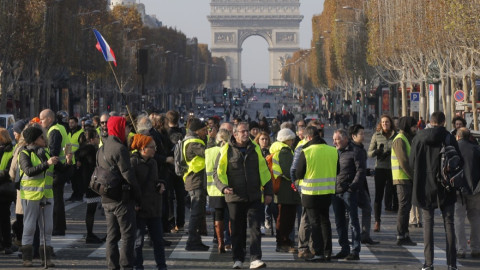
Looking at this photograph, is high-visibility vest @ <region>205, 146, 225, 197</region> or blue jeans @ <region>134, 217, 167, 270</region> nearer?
blue jeans @ <region>134, 217, 167, 270</region>

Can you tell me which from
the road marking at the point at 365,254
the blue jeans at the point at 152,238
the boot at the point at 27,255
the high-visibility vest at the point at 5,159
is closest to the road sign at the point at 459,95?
the road marking at the point at 365,254

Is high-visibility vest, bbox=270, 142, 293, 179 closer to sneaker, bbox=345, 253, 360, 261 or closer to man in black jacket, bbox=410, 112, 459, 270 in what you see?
sneaker, bbox=345, 253, 360, 261

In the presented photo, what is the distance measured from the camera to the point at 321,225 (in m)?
14.6

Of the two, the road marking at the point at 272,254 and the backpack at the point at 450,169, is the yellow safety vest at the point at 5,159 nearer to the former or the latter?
the road marking at the point at 272,254

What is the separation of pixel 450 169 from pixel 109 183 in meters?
3.51

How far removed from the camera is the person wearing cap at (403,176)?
54.2 feet

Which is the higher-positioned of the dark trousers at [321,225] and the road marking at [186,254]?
the dark trousers at [321,225]

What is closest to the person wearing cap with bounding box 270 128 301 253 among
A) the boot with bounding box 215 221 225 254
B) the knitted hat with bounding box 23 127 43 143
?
the boot with bounding box 215 221 225 254

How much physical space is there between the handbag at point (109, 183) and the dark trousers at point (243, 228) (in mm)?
1982

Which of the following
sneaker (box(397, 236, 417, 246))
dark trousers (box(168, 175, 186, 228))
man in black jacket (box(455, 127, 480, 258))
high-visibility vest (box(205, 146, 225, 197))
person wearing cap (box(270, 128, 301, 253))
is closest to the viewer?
high-visibility vest (box(205, 146, 225, 197))

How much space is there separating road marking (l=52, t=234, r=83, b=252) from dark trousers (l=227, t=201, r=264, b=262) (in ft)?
9.31

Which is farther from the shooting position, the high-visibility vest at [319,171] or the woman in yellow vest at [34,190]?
the high-visibility vest at [319,171]

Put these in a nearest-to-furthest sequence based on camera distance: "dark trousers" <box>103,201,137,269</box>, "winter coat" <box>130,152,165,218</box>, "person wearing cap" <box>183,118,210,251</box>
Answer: "dark trousers" <box>103,201,137,269</box> < "winter coat" <box>130,152,165,218</box> < "person wearing cap" <box>183,118,210,251</box>

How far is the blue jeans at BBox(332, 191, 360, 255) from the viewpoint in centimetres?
1486
